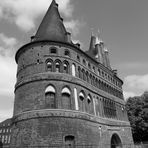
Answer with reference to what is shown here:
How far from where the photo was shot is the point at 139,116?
4125 centimetres

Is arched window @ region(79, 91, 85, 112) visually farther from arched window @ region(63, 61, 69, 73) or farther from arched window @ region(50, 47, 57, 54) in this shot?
arched window @ region(50, 47, 57, 54)

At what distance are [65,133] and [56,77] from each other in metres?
5.99

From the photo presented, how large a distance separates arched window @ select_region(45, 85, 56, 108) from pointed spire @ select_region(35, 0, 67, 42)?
6.27m

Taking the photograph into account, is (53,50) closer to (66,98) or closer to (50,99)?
(66,98)

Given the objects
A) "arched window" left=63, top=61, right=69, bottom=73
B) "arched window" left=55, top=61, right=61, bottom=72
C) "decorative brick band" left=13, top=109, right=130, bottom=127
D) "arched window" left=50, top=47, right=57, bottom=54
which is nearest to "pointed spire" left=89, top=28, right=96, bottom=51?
"arched window" left=63, top=61, right=69, bottom=73

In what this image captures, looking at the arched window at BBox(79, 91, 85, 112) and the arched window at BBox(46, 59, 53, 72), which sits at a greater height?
the arched window at BBox(46, 59, 53, 72)

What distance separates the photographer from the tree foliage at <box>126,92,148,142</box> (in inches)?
1591

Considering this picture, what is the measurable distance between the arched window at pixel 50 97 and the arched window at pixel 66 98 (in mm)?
1120

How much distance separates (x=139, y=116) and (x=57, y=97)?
91.2ft

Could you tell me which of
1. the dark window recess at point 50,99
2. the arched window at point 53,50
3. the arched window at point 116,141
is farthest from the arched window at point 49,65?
the arched window at point 116,141

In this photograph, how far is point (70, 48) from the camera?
23484 mm

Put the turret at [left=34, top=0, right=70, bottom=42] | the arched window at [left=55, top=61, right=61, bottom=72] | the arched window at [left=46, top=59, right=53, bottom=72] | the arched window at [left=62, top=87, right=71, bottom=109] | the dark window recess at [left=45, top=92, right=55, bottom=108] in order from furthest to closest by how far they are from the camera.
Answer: the turret at [left=34, top=0, right=70, bottom=42] < the arched window at [left=55, top=61, right=61, bottom=72] < the arched window at [left=46, top=59, right=53, bottom=72] < the arched window at [left=62, top=87, right=71, bottom=109] < the dark window recess at [left=45, top=92, right=55, bottom=108]

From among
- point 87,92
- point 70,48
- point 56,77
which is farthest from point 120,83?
point 56,77

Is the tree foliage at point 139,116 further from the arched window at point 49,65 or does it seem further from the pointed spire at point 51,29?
the arched window at point 49,65
